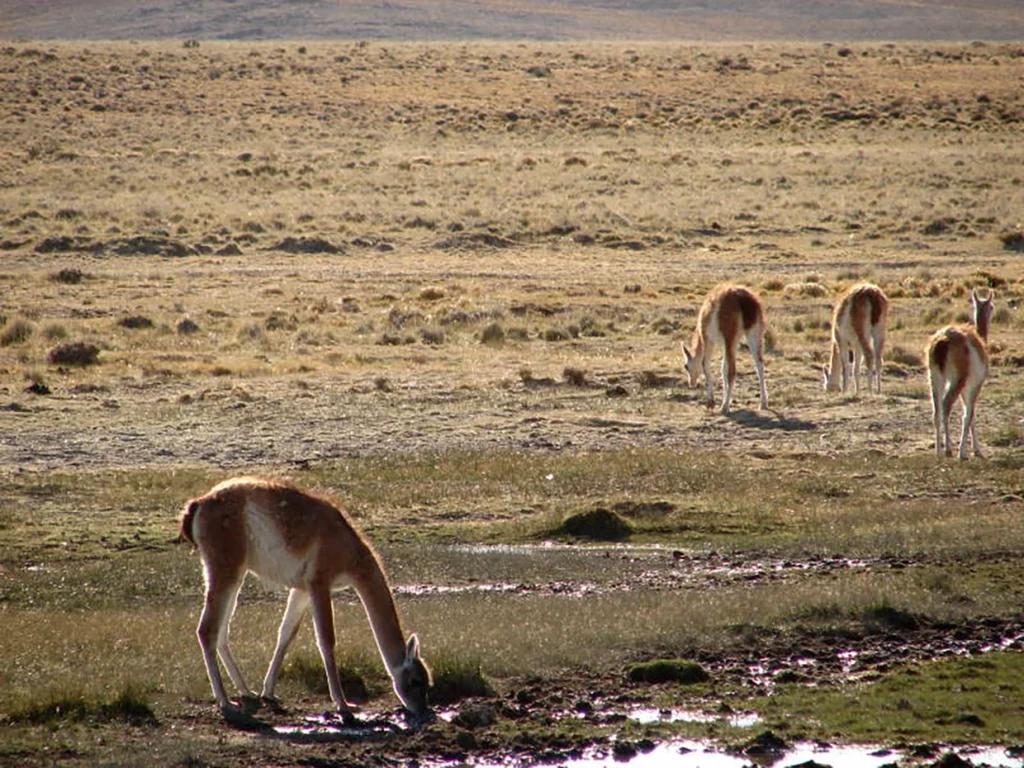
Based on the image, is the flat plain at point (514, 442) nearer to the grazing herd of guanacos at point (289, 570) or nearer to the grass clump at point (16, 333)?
the grass clump at point (16, 333)

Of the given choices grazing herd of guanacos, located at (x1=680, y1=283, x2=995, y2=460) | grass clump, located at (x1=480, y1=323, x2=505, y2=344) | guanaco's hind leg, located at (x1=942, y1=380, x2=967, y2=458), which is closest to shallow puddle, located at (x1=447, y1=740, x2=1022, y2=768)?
guanaco's hind leg, located at (x1=942, y1=380, x2=967, y2=458)

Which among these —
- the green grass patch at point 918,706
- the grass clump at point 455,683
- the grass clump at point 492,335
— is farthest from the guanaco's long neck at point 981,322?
the grass clump at point 455,683

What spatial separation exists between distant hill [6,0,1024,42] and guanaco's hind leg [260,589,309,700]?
149569mm

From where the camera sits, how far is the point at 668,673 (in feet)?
31.8

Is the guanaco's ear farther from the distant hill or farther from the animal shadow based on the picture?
the distant hill

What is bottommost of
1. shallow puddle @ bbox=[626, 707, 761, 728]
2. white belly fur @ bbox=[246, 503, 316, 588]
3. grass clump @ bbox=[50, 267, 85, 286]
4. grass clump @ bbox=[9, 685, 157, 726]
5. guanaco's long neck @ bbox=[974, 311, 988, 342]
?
shallow puddle @ bbox=[626, 707, 761, 728]

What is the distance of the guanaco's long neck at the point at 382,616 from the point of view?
8.60 m

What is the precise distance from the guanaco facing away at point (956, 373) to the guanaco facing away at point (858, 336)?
3880 mm

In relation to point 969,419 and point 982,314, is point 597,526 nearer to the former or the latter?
point 969,419

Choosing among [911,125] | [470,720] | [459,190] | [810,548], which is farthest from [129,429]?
[911,125]

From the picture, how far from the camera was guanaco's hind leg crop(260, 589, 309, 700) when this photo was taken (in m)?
8.89

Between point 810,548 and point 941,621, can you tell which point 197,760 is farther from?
point 810,548

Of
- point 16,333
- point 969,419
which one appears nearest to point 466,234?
point 16,333

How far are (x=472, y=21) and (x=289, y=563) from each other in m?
169
